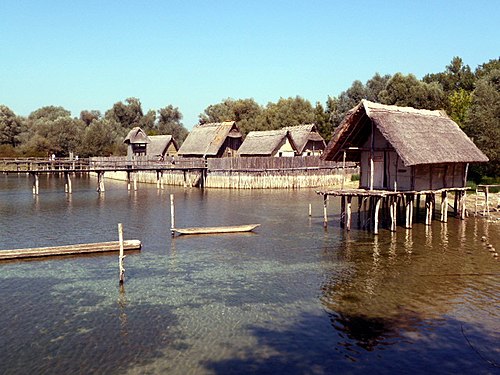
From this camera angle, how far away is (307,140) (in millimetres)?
59094

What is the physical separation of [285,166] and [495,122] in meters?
20.8

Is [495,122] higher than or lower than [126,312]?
higher

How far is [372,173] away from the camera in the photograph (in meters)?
26.0

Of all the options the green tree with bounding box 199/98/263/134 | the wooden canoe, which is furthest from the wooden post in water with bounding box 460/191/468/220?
the green tree with bounding box 199/98/263/134

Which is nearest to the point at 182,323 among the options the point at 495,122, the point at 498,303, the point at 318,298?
the point at 318,298

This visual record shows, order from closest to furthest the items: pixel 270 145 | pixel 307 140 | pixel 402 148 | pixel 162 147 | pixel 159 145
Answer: pixel 402 148, pixel 270 145, pixel 307 140, pixel 162 147, pixel 159 145

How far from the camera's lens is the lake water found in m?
11.5

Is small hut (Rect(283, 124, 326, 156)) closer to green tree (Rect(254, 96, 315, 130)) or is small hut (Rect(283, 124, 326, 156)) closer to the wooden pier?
green tree (Rect(254, 96, 315, 130))

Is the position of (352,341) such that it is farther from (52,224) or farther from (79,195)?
(79,195)

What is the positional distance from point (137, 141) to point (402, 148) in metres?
51.8

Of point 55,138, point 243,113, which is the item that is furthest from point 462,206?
point 55,138

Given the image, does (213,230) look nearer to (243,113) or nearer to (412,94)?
(412,94)

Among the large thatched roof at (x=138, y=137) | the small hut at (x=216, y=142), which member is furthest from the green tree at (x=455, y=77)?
the large thatched roof at (x=138, y=137)

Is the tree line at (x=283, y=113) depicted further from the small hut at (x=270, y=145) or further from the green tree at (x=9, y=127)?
the small hut at (x=270, y=145)
